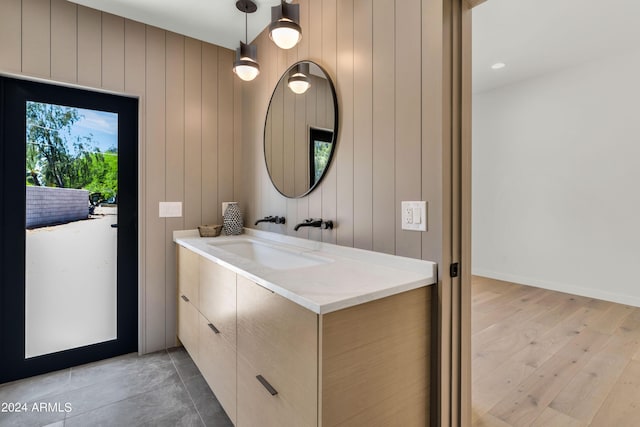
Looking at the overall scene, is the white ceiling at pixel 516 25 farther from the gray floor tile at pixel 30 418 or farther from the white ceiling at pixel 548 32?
the gray floor tile at pixel 30 418

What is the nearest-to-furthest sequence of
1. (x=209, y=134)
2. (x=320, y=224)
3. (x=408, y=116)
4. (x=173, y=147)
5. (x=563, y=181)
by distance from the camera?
(x=408, y=116) < (x=320, y=224) < (x=173, y=147) < (x=209, y=134) < (x=563, y=181)

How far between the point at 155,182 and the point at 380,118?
1.82 metres

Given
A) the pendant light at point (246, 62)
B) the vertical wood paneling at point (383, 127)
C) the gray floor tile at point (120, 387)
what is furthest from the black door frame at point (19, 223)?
the vertical wood paneling at point (383, 127)

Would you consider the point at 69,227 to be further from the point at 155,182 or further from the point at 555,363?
the point at 555,363

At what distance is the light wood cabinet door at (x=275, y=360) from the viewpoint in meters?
0.87

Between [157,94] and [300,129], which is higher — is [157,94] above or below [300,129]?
above

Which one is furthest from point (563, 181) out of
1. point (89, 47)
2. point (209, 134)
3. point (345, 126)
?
point (89, 47)

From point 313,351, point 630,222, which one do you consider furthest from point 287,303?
point 630,222

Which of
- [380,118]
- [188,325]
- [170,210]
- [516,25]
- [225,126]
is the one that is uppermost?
[516,25]

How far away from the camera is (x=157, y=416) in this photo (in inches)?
63.4

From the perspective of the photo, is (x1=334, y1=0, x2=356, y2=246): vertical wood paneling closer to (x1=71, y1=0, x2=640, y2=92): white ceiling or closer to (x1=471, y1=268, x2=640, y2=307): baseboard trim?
(x1=71, y1=0, x2=640, y2=92): white ceiling

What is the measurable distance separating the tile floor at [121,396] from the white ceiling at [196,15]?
2.51 metres

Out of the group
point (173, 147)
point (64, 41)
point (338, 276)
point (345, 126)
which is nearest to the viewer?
point (338, 276)

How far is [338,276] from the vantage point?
3.76 feet
